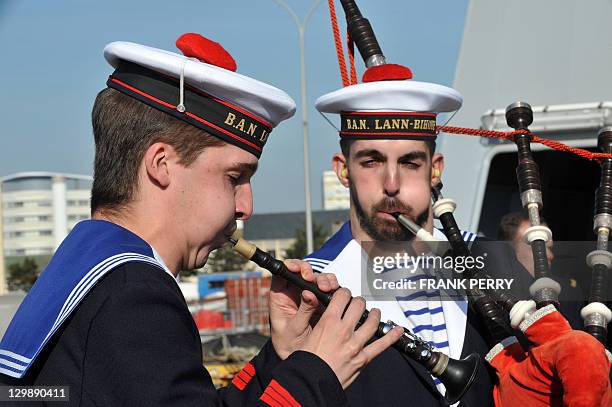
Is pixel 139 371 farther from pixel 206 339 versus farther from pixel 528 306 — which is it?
pixel 206 339

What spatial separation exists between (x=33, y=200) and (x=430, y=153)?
121ft

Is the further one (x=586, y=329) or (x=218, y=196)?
(x=586, y=329)

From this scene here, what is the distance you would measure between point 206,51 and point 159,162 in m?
0.30

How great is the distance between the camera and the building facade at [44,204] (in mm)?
36875

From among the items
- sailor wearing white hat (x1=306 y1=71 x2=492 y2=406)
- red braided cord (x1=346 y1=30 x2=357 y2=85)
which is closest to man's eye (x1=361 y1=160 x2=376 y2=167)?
sailor wearing white hat (x1=306 y1=71 x2=492 y2=406)

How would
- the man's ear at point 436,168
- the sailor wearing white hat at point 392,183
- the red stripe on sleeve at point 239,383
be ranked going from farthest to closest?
the man's ear at point 436,168
the sailor wearing white hat at point 392,183
the red stripe on sleeve at point 239,383

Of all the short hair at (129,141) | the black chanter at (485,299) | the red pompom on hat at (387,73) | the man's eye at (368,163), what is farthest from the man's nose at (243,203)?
the red pompom on hat at (387,73)

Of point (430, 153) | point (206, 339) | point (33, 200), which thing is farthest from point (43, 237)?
point (430, 153)

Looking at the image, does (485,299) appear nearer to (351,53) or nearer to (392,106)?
(392,106)

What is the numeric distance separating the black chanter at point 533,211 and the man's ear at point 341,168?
608 mm

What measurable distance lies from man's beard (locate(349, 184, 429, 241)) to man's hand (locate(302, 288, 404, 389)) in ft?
3.59

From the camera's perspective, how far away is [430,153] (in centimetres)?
334

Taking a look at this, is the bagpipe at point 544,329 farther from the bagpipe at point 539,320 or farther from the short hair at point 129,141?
the short hair at point 129,141

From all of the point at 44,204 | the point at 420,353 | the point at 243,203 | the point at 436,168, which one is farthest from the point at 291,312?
→ the point at 44,204
